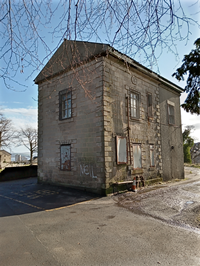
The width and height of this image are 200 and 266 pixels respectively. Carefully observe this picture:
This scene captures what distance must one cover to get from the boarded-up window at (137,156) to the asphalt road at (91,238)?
4250 mm

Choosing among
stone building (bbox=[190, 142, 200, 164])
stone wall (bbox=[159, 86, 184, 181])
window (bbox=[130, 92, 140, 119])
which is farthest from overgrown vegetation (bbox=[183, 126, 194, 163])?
window (bbox=[130, 92, 140, 119])

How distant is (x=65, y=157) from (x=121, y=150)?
3134mm

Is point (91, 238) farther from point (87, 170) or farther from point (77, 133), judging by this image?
point (77, 133)

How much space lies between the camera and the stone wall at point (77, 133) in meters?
9.36

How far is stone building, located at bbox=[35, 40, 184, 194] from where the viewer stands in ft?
30.7

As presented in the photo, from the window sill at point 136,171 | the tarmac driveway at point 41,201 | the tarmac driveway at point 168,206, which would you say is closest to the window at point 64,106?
the tarmac driveway at point 41,201

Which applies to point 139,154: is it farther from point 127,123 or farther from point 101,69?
point 101,69

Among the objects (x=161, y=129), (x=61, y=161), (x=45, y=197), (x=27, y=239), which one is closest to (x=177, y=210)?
(x=27, y=239)

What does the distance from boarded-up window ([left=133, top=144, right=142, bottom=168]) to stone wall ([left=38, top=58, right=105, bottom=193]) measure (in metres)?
2.55

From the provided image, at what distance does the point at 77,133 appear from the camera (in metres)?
10.4

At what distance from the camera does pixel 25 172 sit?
54.6ft

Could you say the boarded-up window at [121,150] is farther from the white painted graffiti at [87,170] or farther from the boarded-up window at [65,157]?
the boarded-up window at [65,157]

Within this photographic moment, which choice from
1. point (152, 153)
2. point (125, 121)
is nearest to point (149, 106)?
point (152, 153)

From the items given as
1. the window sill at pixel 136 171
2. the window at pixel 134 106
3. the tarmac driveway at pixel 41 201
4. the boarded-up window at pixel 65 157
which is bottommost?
the tarmac driveway at pixel 41 201
